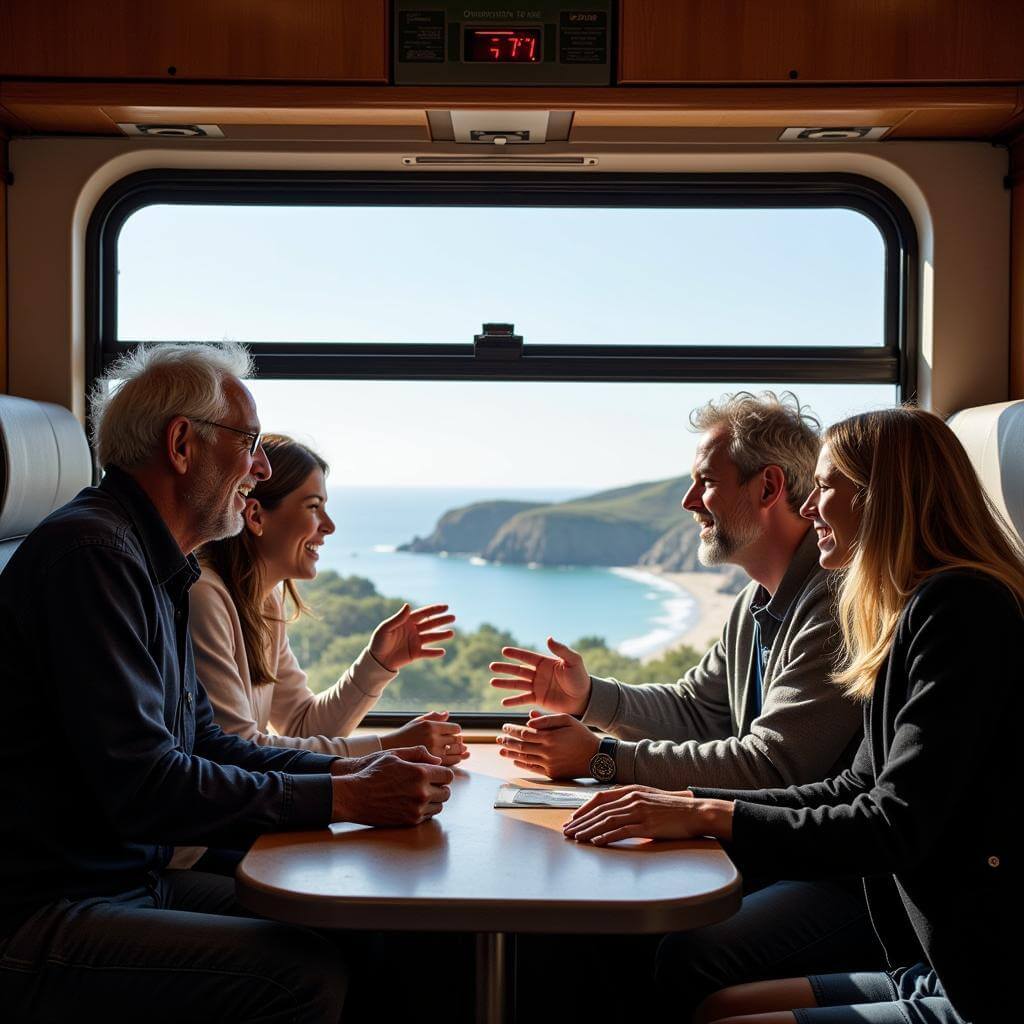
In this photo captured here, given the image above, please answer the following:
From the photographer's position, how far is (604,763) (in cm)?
220

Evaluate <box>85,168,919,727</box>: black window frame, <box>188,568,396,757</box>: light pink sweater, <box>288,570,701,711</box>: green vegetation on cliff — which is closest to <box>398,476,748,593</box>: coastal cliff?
<box>288,570,701,711</box>: green vegetation on cliff

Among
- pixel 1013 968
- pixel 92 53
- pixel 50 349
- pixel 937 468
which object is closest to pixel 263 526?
pixel 50 349

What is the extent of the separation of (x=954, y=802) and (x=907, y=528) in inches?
16.6

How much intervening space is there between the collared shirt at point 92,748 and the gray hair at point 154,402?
0.67ft

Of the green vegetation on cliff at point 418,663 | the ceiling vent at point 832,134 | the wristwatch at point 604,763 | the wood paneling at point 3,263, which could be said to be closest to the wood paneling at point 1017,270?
the ceiling vent at point 832,134

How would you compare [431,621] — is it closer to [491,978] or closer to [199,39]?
[491,978]

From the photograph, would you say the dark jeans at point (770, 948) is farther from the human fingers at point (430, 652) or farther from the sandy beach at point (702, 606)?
the sandy beach at point (702, 606)

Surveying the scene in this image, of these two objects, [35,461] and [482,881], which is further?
[35,461]

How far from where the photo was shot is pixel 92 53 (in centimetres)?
264

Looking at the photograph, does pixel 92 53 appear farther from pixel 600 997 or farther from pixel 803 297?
pixel 600 997

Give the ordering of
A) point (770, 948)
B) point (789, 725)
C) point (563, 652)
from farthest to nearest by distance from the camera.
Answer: point (563, 652) < point (789, 725) < point (770, 948)

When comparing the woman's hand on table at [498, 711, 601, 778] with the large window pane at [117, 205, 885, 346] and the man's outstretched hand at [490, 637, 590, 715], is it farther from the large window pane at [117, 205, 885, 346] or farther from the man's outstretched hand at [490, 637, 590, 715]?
the large window pane at [117, 205, 885, 346]

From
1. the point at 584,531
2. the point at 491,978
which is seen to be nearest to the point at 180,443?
the point at 491,978

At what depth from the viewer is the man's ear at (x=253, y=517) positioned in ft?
8.64
